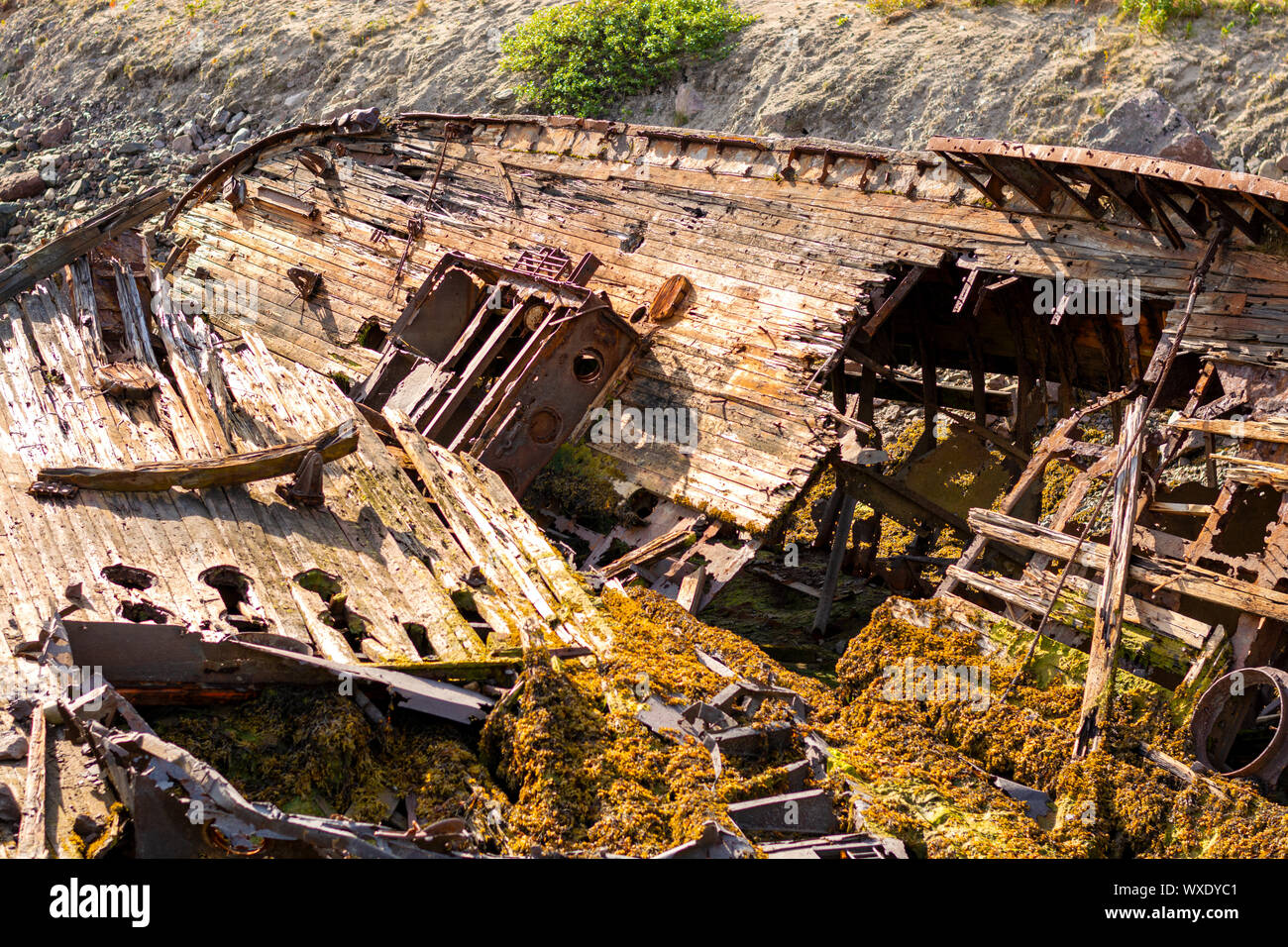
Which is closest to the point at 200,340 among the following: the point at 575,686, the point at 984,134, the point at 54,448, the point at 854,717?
the point at 54,448

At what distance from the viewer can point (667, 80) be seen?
25953 mm

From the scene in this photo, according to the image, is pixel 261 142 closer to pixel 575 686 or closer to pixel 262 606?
pixel 262 606

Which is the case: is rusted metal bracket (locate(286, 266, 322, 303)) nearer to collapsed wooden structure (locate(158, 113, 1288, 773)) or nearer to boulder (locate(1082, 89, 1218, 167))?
collapsed wooden structure (locate(158, 113, 1288, 773))

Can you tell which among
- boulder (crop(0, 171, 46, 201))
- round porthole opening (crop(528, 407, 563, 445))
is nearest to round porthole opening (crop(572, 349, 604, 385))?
round porthole opening (crop(528, 407, 563, 445))

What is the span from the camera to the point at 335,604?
31.3ft

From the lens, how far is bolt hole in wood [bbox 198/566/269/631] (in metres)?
9.18

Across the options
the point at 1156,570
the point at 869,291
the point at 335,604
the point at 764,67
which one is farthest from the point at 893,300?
the point at 764,67

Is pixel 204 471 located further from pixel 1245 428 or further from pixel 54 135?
pixel 54 135

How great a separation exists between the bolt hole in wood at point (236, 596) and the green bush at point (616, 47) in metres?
18.5

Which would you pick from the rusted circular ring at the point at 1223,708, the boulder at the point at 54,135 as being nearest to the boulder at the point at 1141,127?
the rusted circular ring at the point at 1223,708

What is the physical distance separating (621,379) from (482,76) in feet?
56.8

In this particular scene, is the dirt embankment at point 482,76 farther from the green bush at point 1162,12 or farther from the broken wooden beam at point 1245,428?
the broken wooden beam at point 1245,428

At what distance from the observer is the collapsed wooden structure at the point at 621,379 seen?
967 centimetres

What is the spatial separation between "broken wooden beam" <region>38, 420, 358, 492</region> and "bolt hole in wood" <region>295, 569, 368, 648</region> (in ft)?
4.50
